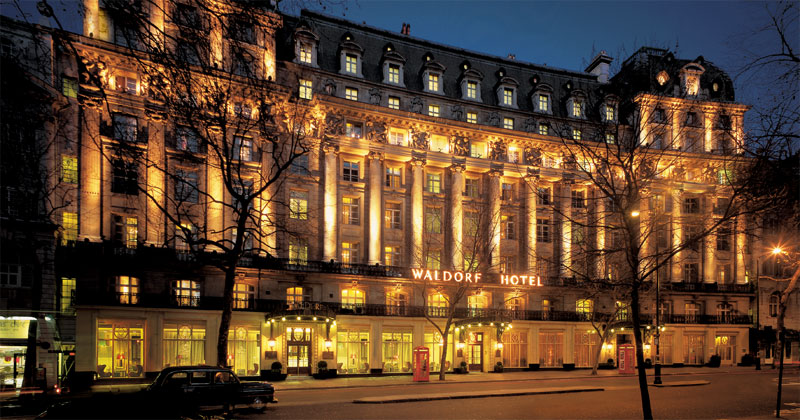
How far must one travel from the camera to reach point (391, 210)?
44.5 m

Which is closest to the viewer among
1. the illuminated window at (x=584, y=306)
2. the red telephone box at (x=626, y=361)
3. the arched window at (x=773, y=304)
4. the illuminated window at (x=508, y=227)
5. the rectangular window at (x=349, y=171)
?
the red telephone box at (x=626, y=361)

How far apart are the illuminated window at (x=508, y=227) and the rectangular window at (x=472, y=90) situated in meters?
11.9

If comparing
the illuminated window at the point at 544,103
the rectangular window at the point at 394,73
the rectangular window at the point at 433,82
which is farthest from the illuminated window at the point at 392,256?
the illuminated window at the point at 544,103

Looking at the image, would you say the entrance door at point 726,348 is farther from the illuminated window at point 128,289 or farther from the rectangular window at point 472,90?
the illuminated window at point 128,289

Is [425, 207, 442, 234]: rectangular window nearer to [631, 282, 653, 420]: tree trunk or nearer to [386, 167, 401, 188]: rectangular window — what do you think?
[386, 167, 401, 188]: rectangular window

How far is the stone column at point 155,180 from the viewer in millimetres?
35119

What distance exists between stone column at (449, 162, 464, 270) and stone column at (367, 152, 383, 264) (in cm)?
663

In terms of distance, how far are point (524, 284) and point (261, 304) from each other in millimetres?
22776

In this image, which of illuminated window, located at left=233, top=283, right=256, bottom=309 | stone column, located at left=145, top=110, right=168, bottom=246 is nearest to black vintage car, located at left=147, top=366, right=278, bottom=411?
illuminated window, located at left=233, top=283, right=256, bottom=309

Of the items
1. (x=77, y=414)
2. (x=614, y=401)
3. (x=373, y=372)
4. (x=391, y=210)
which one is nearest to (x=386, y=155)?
(x=391, y=210)

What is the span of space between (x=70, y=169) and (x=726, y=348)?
199ft

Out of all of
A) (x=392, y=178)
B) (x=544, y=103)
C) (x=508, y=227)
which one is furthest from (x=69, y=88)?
(x=544, y=103)

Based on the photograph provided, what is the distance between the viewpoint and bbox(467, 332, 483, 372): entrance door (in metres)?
42.9

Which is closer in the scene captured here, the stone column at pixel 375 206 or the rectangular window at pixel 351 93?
the stone column at pixel 375 206
